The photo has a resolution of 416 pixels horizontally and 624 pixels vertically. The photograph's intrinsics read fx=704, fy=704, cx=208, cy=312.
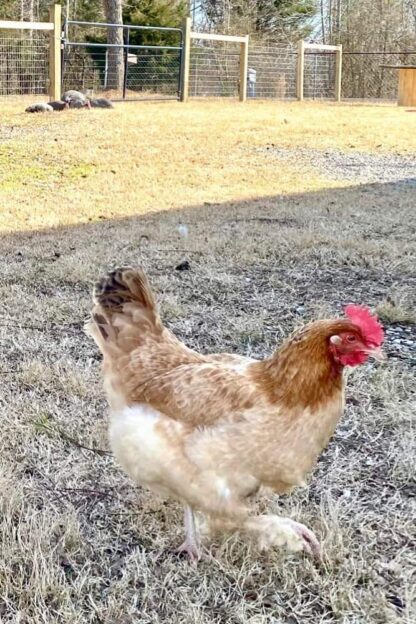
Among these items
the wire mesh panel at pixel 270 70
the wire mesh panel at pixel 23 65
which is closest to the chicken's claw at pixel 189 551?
the wire mesh panel at pixel 23 65

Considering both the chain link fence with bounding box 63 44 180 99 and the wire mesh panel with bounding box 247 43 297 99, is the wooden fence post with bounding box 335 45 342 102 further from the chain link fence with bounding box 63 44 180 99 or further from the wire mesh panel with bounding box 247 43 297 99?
the chain link fence with bounding box 63 44 180 99

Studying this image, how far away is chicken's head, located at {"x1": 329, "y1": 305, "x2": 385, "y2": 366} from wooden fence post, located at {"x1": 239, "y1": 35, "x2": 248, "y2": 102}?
45.3 ft

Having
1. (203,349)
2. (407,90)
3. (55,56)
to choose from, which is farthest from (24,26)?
(407,90)

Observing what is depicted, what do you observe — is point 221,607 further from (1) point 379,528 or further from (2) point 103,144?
(2) point 103,144

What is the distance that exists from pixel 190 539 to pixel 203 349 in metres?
1.38

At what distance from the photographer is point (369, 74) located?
21000mm

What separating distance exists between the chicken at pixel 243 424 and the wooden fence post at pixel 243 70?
13.8 meters

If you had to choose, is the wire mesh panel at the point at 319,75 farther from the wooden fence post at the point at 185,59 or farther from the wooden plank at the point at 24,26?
the wooden plank at the point at 24,26

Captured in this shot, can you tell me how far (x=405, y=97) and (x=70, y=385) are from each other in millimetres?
16177

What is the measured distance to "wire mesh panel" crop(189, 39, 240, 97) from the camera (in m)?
15.5

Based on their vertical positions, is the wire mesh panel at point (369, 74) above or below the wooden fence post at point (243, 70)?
above

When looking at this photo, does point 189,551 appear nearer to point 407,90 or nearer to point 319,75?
point 407,90

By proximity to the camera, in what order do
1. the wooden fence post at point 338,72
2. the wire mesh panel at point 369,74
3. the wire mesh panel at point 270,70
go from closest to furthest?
the wire mesh panel at point 270,70 < the wooden fence post at point 338,72 < the wire mesh panel at point 369,74

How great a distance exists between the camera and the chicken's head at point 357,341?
1786 millimetres
